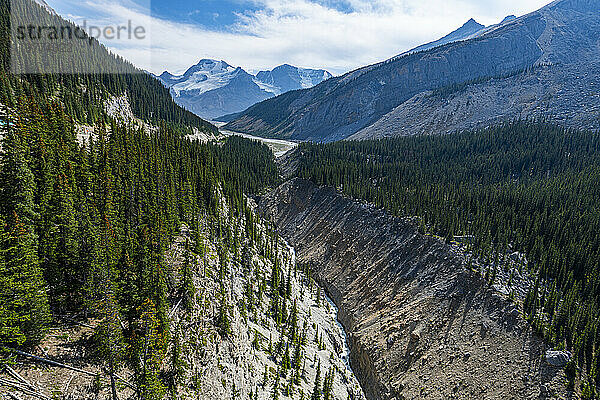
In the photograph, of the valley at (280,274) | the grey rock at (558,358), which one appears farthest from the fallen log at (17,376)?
the grey rock at (558,358)

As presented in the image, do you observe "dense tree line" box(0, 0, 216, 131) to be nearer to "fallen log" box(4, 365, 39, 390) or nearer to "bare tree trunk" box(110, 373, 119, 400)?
"fallen log" box(4, 365, 39, 390)

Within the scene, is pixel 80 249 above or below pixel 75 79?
below

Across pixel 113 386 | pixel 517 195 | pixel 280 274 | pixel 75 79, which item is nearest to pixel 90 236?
pixel 113 386

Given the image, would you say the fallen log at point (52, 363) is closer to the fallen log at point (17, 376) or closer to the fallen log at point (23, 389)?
the fallen log at point (17, 376)

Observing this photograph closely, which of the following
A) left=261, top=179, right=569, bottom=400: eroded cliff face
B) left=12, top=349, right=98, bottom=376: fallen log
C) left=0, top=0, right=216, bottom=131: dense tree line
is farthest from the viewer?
left=0, top=0, right=216, bottom=131: dense tree line

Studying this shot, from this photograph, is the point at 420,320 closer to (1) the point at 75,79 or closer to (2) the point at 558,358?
(2) the point at 558,358

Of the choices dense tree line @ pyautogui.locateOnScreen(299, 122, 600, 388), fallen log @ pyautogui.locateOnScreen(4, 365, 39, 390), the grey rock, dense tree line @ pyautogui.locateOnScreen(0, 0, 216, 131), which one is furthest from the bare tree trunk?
dense tree line @ pyautogui.locateOnScreen(0, 0, 216, 131)

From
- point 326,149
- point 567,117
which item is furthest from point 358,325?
point 567,117
